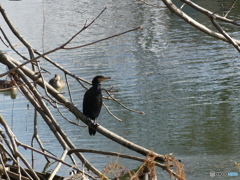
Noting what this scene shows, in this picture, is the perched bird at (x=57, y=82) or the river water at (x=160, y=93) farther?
the perched bird at (x=57, y=82)

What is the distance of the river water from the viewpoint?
7.28m

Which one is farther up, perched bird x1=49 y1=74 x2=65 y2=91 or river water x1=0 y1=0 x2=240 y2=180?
river water x1=0 y1=0 x2=240 y2=180

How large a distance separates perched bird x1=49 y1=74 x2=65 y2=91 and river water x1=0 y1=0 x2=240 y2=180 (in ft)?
1.19

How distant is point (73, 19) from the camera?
74.9 feet

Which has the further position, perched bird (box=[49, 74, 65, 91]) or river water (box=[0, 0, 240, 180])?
perched bird (box=[49, 74, 65, 91])

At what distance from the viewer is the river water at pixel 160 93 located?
23.9 ft

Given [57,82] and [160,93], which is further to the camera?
[57,82]

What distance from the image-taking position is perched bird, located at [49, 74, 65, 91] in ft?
41.9

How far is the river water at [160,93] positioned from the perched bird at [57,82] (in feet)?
1.19

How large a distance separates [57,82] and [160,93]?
3834 mm

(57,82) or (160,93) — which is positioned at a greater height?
(160,93)

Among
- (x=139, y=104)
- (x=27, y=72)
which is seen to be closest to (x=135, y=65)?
(x=139, y=104)

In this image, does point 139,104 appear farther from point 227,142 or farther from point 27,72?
point 27,72

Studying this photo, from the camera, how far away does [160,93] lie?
10.2m
